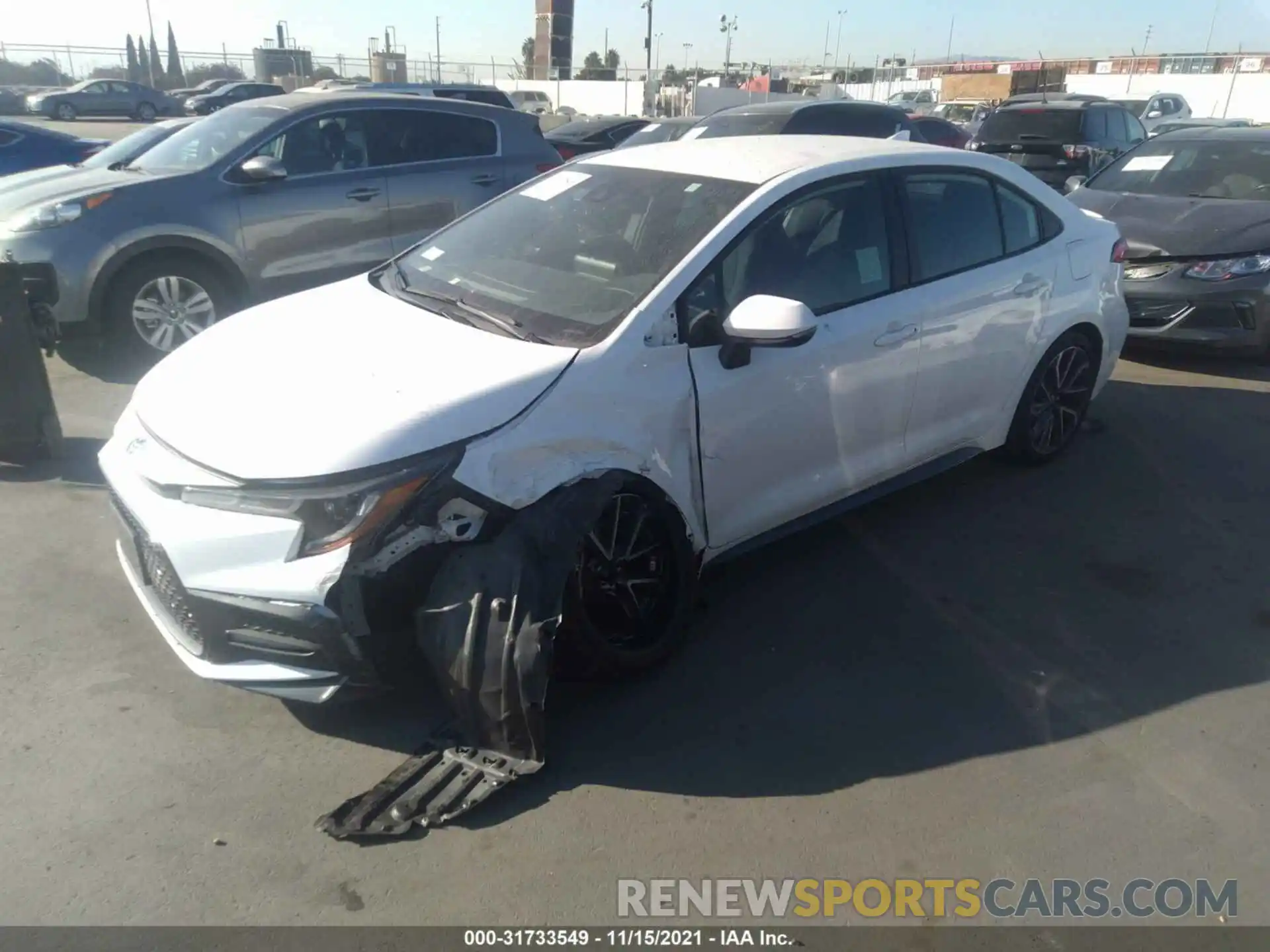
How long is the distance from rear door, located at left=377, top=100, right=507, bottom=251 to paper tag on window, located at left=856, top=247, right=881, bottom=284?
431 centimetres

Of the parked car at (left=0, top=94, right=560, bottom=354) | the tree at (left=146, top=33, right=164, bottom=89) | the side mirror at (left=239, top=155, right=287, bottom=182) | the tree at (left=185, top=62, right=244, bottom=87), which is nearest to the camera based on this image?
the parked car at (left=0, top=94, right=560, bottom=354)

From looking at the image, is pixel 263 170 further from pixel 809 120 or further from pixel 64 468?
pixel 809 120

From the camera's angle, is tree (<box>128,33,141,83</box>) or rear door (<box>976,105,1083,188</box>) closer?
rear door (<box>976,105,1083,188</box>)

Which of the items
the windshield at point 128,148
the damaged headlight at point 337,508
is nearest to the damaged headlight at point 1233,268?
the damaged headlight at point 337,508

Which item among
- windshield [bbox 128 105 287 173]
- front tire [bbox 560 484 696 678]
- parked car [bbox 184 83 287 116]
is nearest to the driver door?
front tire [bbox 560 484 696 678]

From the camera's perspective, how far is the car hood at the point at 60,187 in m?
6.30

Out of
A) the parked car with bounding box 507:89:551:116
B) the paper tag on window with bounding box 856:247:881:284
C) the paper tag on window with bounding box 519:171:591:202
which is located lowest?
the parked car with bounding box 507:89:551:116

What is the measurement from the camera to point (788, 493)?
12.4ft

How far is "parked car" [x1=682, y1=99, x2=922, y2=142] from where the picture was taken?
11.2m

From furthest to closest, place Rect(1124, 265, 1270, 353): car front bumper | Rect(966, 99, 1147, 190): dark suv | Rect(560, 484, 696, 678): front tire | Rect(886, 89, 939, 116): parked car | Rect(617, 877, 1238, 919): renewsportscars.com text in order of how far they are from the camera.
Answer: Rect(886, 89, 939, 116): parked car → Rect(966, 99, 1147, 190): dark suv → Rect(1124, 265, 1270, 353): car front bumper → Rect(560, 484, 696, 678): front tire → Rect(617, 877, 1238, 919): renewsportscars.com text

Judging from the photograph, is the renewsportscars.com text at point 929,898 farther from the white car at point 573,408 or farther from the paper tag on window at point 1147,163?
the paper tag on window at point 1147,163

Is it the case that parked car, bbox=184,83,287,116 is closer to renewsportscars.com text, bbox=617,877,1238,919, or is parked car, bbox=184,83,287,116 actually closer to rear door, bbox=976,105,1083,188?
rear door, bbox=976,105,1083,188

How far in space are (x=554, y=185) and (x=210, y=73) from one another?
6239 centimetres

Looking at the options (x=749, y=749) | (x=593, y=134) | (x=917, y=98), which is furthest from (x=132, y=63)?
(x=749, y=749)
